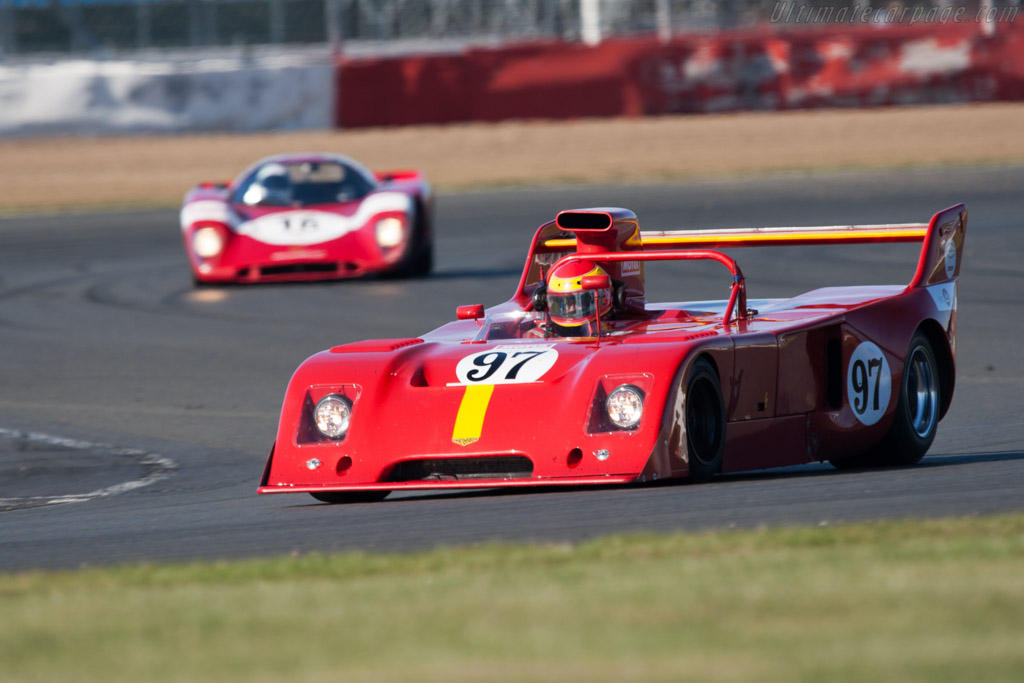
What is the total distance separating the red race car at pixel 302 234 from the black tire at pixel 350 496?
9.00 metres

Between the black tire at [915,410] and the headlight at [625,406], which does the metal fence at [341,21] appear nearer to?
the black tire at [915,410]

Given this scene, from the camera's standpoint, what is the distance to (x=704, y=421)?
7102 mm

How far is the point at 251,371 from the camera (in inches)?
465

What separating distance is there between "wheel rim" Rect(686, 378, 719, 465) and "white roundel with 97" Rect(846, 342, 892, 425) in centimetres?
82

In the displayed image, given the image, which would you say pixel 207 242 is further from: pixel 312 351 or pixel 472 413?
pixel 472 413

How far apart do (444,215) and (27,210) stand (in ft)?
19.4

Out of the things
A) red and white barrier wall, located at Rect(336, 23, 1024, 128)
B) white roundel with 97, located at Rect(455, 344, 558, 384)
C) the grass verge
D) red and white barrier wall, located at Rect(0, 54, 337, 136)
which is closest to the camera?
the grass verge

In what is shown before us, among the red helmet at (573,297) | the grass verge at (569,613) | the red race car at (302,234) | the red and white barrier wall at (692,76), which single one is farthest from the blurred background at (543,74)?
the grass verge at (569,613)

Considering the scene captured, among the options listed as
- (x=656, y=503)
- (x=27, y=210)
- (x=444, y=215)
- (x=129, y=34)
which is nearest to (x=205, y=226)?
(x=444, y=215)

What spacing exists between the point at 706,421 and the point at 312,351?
584 centimetres

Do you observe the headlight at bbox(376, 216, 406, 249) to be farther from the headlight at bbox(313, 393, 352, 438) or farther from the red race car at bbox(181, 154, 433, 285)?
the headlight at bbox(313, 393, 352, 438)

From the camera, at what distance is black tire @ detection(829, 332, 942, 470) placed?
25.8 ft

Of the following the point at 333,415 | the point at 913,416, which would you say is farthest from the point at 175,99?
the point at 333,415

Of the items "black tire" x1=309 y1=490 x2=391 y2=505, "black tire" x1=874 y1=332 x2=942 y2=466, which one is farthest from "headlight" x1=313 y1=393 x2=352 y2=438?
"black tire" x1=874 y1=332 x2=942 y2=466
